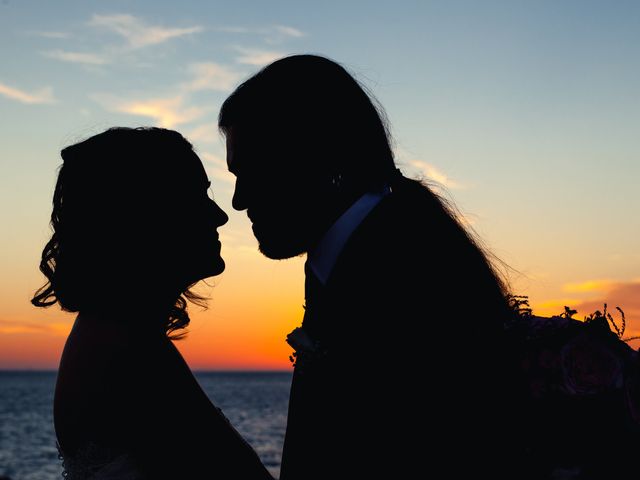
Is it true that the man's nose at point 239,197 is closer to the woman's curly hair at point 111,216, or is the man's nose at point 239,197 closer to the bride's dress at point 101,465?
the woman's curly hair at point 111,216

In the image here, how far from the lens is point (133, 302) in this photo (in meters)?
3.92

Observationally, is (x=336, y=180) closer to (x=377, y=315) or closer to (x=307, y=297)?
(x=307, y=297)

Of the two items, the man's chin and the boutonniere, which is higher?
the man's chin

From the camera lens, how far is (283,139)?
3.26 metres

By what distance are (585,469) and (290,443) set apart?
107 centimetres

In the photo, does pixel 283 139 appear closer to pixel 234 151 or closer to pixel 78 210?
pixel 234 151

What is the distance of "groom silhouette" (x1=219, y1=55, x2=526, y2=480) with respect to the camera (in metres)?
2.42

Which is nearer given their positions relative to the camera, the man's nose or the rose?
the rose

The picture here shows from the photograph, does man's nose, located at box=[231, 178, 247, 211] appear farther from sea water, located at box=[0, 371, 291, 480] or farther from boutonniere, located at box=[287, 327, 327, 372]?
sea water, located at box=[0, 371, 291, 480]

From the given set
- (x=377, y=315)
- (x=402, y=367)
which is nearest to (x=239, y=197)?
(x=377, y=315)

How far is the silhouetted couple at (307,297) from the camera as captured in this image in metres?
2.45

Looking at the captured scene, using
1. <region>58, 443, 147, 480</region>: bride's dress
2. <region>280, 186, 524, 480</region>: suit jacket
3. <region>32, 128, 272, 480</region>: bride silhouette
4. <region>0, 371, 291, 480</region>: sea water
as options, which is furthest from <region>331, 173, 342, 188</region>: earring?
<region>0, 371, 291, 480</region>: sea water

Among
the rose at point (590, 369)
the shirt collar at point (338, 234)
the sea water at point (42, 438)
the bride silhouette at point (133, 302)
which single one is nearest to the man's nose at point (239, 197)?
the shirt collar at point (338, 234)

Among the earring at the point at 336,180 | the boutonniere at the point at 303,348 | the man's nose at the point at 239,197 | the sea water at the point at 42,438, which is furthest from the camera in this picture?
the sea water at the point at 42,438
